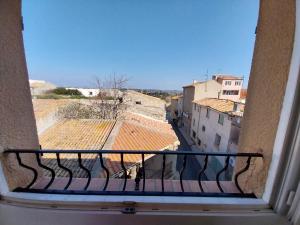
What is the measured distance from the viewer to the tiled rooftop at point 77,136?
4738 millimetres

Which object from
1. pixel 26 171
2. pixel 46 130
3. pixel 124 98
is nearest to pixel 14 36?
pixel 26 171

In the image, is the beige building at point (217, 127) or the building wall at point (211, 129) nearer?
the beige building at point (217, 127)

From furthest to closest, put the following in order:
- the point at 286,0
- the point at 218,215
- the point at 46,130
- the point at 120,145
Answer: the point at 46,130, the point at 120,145, the point at 218,215, the point at 286,0

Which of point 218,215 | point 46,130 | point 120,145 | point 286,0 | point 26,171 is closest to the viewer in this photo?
point 286,0

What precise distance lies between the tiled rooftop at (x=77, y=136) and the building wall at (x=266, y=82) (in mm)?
3707

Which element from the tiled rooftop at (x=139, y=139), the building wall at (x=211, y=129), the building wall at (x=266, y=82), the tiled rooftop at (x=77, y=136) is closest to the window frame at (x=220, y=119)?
the building wall at (x=211, y=129)

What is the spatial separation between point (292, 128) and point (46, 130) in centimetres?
785

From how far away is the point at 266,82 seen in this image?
101 cm

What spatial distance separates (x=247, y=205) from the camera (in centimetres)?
99

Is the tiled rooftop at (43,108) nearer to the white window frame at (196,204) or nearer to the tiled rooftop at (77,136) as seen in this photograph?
the tiled rooftop at (77,136)

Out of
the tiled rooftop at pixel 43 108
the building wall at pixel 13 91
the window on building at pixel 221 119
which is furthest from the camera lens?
the window on building at pixel 221 119

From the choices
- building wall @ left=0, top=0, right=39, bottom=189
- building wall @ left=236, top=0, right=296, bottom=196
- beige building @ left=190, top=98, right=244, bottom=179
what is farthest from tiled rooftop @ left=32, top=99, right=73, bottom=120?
beige building @ left=190, top=98, right=244, bottom=179

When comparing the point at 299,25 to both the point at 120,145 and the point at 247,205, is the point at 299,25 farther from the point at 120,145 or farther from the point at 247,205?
the point at 120,145

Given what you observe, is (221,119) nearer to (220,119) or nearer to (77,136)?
(220,119)
